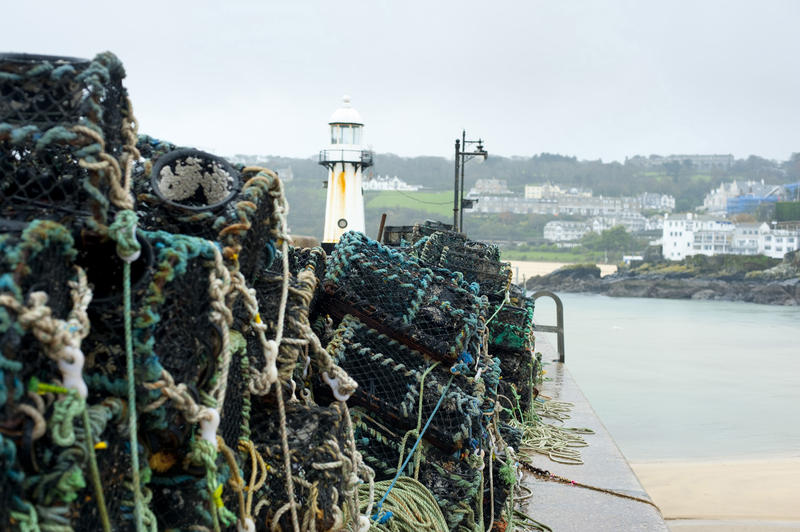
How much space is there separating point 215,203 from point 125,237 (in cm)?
78

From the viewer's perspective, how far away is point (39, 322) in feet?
4.76

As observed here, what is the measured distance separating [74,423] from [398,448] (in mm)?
2041

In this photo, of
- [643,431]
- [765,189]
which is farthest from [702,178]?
[643,431]

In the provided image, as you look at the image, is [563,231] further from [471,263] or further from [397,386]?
[397,386]

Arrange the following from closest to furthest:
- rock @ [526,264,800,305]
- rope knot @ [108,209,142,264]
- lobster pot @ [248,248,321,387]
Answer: rope knot @ [108,209,142,264], lobster pot @ [248,248,321,387], rock @ [526,264,800,305]

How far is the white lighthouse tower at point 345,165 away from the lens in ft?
94.7

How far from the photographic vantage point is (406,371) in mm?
3541

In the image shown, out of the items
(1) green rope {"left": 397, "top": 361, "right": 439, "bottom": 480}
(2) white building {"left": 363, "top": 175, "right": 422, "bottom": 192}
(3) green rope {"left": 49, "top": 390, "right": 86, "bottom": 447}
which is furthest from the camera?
(2) white building {"left": 363, "top": 175, "right": 422, "bottom": 192}

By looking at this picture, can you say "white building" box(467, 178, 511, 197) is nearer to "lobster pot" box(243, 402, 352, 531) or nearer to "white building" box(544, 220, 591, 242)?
"white building" box(544, 220, 591, 242)

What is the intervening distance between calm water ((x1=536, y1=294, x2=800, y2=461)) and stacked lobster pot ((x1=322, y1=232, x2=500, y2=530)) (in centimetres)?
1054

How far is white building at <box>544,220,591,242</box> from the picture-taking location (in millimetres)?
125750

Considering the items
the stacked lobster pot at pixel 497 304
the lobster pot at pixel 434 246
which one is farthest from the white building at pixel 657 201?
the lobster pot at pixel 434 246

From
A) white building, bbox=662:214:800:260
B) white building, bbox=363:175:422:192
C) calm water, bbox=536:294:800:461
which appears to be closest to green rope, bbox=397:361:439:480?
calm water, bbox=536:294:800:461

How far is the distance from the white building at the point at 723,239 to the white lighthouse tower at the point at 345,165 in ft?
265
